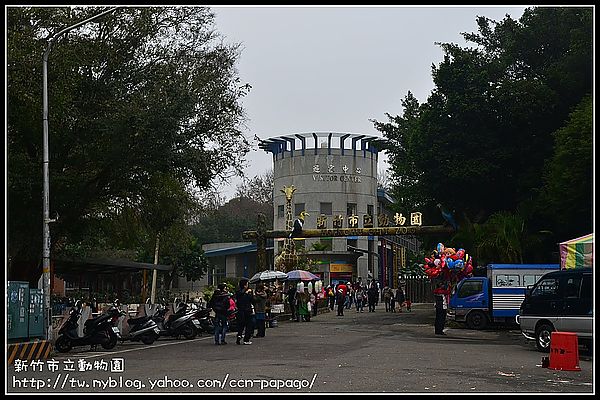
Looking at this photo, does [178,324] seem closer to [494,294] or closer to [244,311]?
[244,311]

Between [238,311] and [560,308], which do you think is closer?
[560,308]

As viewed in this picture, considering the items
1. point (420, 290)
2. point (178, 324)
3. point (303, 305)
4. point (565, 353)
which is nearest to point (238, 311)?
point (178, 324)

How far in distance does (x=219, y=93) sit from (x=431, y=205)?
19.9 meters

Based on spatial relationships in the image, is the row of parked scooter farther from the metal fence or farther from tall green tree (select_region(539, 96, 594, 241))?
the metal fence

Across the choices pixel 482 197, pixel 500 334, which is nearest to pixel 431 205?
pixel 482 197

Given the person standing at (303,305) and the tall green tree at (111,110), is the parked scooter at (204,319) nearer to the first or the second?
the tall green tree at (111,110)

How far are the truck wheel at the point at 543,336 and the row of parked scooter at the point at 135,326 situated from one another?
10.6 metres

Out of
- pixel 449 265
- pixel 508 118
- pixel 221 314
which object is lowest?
pixel 221 314

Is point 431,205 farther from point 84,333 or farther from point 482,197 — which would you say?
point 84,333

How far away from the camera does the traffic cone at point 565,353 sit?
16.6 m

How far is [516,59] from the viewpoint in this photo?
4009 cm

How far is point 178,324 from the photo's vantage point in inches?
1016

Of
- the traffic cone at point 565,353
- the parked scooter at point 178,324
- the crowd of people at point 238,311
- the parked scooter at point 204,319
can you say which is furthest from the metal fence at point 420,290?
the traffic cone at point 565,353

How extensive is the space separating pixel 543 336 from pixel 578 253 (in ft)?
10.3
